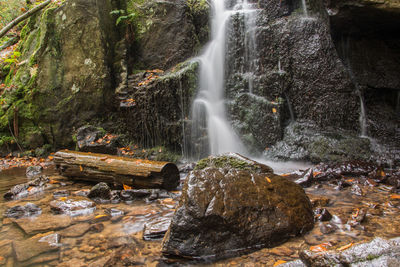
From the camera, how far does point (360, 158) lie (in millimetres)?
5520

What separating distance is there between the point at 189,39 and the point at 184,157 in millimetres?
4850

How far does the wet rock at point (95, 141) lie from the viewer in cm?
732

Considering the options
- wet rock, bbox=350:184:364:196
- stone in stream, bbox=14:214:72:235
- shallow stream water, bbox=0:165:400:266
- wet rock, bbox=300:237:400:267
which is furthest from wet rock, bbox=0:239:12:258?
wet rock, bbox=350:184:364:196

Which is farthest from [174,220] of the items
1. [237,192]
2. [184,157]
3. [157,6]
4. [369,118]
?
[157,6]

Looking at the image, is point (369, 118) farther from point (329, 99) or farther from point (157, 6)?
point (157, 6)

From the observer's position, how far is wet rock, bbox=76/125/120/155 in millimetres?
7320

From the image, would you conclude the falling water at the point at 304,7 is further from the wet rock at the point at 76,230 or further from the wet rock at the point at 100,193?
the wet rock at the point at 76,230

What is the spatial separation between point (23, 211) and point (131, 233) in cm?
193

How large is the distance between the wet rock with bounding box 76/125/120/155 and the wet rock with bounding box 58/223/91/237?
450 cm

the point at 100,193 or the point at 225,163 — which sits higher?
the point at 225,163

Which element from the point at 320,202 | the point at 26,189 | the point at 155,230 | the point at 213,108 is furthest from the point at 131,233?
the point at 213,108

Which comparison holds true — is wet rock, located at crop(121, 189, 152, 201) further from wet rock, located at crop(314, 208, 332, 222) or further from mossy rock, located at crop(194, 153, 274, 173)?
wet rock, located at crop(314, 208, 332, 222)

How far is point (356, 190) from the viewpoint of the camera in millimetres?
3895

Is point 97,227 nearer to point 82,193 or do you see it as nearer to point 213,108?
point 82,193
